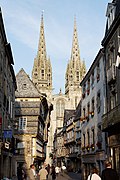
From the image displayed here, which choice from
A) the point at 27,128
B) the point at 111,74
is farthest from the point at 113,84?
the point at 27,128

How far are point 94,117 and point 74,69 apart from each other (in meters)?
103

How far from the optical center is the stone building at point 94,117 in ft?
74.2

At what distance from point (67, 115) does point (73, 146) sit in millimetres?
15513

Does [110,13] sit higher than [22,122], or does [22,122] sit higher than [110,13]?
[110,13]

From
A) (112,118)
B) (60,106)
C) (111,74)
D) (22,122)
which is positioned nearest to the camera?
(112,118)

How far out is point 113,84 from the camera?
18734 millimetres

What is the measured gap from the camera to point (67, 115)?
74312 mm

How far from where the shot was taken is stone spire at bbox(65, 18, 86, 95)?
12522 cm

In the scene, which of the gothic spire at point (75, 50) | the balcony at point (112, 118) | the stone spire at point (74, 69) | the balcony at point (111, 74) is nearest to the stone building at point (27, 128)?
the balcony at point (111, 74)

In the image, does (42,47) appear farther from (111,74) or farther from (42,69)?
Result: (111,74)

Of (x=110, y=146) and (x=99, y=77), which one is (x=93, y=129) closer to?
(x=99, y=77)

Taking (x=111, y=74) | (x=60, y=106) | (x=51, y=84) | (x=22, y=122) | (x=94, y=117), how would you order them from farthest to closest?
1. (x=51, y=84)
2. (x=60, y=106)
3. (x=22, y=122)
4. (x=94, y=117)
5. (x=111, y=74)

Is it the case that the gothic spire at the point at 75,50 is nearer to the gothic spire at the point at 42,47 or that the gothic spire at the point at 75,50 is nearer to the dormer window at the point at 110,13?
the gothic spire at the point at 42,47

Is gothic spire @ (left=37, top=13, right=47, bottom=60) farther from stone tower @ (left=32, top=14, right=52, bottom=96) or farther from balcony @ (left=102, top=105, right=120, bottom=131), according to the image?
balcony @ (left=102, top=105, right=120, bottom=131)
